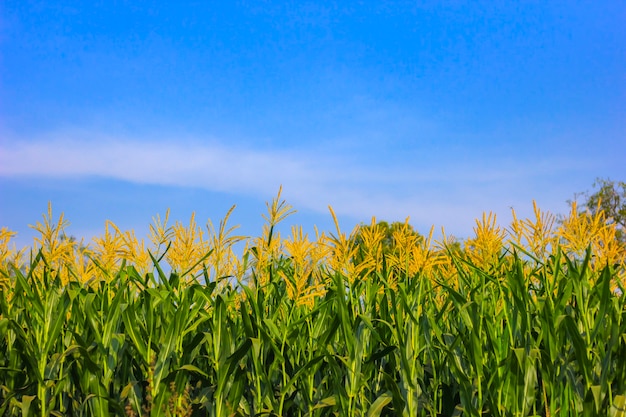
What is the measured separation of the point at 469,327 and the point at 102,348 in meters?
2.78

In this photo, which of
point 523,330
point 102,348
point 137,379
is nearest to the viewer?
point 523,330

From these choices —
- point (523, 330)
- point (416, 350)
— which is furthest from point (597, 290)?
point (416, 350)

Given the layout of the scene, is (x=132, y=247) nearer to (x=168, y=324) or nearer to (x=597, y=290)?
(x=168, y=324)

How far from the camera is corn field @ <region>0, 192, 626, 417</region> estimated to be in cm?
425

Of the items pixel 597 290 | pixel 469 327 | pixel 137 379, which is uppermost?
pixel 597 290

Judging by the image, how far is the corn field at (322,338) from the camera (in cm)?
425

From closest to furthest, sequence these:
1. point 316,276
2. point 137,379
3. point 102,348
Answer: point 102,348
point 137,379
point 316,276

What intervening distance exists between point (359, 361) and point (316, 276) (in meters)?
1.20

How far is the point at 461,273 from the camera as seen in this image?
4785 millimetres

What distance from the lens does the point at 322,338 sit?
446 cm

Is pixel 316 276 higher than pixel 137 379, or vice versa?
pixel 316 276

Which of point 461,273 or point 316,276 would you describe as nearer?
point 461,273

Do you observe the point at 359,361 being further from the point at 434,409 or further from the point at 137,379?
the point at 137,379

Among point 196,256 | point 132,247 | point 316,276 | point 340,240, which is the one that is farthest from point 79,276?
point 340,240
